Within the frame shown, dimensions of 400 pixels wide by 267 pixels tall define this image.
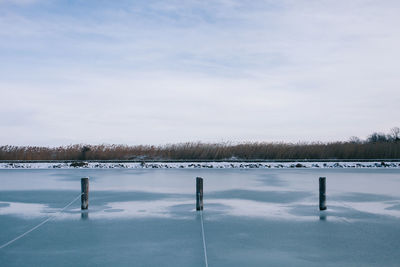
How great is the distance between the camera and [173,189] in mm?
14266

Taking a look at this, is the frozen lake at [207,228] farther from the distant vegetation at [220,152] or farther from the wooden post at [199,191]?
the distant vegetation at [220,152]

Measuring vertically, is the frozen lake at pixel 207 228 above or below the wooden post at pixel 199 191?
below

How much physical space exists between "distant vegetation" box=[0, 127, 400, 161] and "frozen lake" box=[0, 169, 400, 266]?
57.6 feet

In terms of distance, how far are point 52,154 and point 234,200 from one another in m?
24.9

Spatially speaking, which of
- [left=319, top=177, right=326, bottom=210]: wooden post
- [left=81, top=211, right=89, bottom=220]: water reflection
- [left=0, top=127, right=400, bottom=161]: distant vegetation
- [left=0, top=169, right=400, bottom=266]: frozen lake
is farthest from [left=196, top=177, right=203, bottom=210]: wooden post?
[left=0, top=127, right=400, bottom=161]: distant vegetation

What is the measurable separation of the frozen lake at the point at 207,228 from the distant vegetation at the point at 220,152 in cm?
1754

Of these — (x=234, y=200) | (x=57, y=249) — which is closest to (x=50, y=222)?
(x=57, y=249)

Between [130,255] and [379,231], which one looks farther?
A: [379,231]

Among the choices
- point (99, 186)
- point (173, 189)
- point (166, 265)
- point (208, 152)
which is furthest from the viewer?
point (208, 152)

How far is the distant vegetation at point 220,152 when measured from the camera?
31.0 m

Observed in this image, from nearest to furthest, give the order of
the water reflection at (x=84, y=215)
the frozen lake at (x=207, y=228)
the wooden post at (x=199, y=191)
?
the frozen lake at (x=207, y=228), the water reflection at (x=84, y=215), the wooden post at (x=199, y=191)

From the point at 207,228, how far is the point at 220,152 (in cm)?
2442

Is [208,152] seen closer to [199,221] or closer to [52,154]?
[52,154]

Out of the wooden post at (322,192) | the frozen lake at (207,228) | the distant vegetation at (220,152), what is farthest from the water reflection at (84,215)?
the distant vegetation at (220,152)
